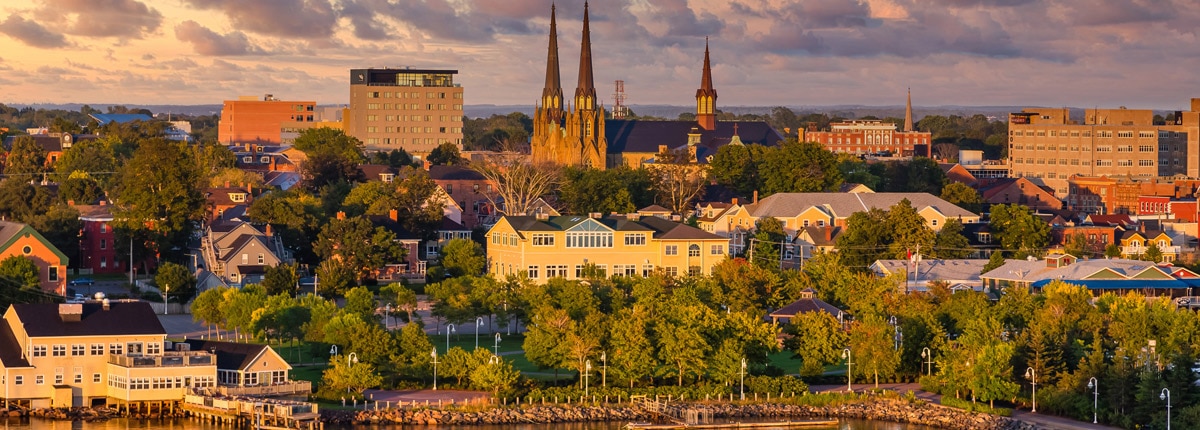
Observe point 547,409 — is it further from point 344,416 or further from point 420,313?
point 420,313

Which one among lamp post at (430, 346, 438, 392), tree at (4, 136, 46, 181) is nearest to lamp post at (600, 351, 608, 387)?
lamp post at (430, 346, 438, 392)

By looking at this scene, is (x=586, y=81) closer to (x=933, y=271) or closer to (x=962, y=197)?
(x=962, y=197)

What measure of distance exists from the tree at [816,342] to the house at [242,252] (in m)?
28.2

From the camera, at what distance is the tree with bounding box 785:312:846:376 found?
5931 cm

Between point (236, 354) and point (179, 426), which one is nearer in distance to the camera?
point (179, 426)

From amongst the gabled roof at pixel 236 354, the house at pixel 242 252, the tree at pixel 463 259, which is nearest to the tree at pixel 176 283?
Result: the house at pixel 242 252

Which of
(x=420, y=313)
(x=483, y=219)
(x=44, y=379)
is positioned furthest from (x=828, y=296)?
(x=483, y=219)

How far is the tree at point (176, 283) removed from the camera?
249 ft

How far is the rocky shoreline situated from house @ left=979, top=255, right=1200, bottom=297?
80.6 ft

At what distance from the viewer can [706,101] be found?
150 meters

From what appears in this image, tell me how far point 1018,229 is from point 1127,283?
1639 cm

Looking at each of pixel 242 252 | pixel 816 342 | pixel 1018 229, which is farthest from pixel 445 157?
pixel 816 342

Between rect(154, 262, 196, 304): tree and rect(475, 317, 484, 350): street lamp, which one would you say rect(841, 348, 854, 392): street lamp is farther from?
rect(154, 262, 196, 304): tree

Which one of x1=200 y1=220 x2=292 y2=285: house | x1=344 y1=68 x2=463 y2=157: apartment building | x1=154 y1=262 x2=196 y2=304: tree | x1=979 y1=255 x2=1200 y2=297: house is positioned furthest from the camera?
x1=344 y1=68 x2=463 y2=157: apartment building
